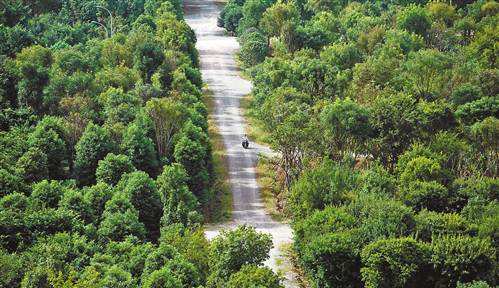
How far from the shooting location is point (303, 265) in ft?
191

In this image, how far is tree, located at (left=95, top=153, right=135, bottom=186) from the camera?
69312 millimetres

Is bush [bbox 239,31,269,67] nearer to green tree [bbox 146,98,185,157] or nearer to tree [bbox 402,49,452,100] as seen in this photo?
tree [bbox 402,49,452,100]

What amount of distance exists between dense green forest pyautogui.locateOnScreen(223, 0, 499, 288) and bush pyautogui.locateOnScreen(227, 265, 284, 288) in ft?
21.4

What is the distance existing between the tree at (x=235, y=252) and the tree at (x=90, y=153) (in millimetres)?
23168

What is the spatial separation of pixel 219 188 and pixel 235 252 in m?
27.2

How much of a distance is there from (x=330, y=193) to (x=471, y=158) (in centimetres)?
1592

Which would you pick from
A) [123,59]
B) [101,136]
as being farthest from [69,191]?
[123,59]

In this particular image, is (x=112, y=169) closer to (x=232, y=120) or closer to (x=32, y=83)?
(x=32, y=83)

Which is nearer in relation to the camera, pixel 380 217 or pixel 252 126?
pixel 380 217

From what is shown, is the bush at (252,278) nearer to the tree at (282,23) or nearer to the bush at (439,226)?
the bush at (439,226)

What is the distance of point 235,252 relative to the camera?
52.3 m

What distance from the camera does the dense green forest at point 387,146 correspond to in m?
54.9

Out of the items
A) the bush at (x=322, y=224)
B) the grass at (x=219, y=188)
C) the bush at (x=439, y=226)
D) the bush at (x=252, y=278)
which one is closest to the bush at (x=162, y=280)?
the bush at (x=252, y=278)

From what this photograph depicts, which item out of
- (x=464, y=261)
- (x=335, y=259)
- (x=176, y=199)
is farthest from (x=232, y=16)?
(x=464, y=261)
